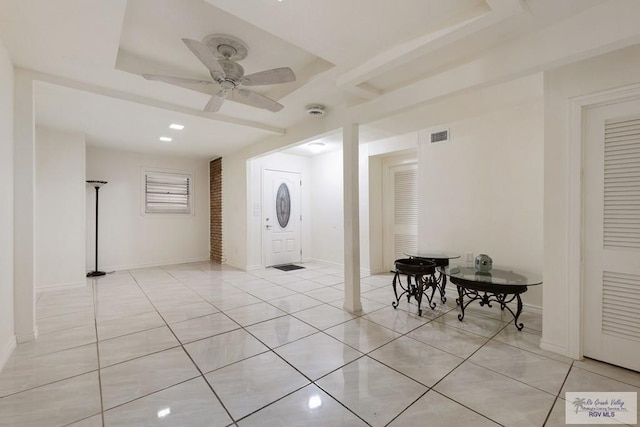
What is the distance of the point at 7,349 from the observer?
7.57 ft

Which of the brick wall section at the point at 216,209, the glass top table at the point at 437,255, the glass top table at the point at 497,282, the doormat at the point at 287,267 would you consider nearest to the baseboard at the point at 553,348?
the glass top table at the point at 497,282

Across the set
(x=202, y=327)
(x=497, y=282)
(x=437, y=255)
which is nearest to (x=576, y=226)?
(x=497, y=282)

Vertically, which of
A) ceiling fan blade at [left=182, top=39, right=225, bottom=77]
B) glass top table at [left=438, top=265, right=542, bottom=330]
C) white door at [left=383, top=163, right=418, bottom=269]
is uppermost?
ceiling fan blade at [left=182, top=39, right=225, bottom=77]

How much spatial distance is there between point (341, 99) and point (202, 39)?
1.54m

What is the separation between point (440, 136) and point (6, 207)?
16.2 ft

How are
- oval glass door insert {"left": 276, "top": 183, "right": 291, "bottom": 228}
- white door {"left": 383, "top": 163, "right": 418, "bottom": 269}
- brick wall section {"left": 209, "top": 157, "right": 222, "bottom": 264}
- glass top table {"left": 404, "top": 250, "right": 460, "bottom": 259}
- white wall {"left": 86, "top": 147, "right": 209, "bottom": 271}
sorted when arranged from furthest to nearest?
brick wall section {"left": 209, "top": 157, "right": 222, "bottom": 264} → oval glass door insert {"left": 276, "top": 183, "right": 291, "bottom": 228} → white wall {"left": 86, "top": 147, "right": 209, "bottom": 271} → white door {"left": 383, "top": 163, "right": 418, "bottom": 269} → glass top table {"left": 404, "top": 250, "right": 460, "bottom": 259}

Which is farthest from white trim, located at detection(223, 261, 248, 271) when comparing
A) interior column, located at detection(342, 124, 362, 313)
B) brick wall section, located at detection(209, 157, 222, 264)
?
interior column, located at detection(342, 124, 362, 313)

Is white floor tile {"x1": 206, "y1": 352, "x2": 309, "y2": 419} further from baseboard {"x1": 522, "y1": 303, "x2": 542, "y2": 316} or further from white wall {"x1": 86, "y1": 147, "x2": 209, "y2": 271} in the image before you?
white wall {"x1": 86, "y1": 147, "x2": 209, "y2": 271}

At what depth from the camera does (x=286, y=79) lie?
90.0 inches

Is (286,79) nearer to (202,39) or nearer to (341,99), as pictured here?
(202,39)

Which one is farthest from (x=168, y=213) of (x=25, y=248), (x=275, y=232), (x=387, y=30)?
(x=387, y=30)

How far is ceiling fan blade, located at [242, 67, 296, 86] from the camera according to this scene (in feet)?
7.12

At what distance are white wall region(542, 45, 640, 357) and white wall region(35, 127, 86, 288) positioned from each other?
616 centimetres

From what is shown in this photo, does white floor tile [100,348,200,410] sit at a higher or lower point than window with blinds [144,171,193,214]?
lower
